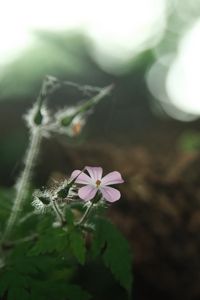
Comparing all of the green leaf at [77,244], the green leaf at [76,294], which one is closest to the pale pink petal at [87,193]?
the green leaf at [77,244]

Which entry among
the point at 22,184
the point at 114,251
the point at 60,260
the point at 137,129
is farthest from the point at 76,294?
the point at 137,129

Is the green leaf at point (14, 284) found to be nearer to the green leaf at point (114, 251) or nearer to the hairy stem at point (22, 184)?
the green leaf at point (114, 251)

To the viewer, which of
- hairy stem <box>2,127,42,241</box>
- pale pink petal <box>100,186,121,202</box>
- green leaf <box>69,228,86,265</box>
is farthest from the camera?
hairy stem <box>2,127,42,241</box>

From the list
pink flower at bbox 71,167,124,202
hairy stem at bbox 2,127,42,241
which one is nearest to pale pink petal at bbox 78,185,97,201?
pink flower at bbox 71,167,124,202

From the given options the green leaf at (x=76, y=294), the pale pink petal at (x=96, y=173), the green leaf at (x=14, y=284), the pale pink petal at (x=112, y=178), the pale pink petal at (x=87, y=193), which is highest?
the pale pink petal at (x=96, y=173)

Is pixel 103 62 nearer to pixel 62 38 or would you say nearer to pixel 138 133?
pixel 62 38

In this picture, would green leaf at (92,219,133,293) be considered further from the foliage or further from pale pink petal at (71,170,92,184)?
pale pink petal at (71,170,92,184)

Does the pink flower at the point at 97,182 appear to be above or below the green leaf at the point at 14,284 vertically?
above
